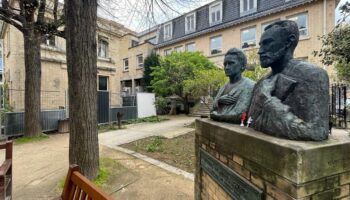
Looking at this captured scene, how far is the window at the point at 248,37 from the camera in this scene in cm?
1712

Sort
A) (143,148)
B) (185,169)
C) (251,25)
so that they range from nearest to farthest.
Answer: (185,169), (143,148), (251,25)

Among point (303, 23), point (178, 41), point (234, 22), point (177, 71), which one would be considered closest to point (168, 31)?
point (178, 41)

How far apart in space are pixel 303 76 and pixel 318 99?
0.20 metres

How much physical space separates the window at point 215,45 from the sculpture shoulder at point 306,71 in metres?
18.2

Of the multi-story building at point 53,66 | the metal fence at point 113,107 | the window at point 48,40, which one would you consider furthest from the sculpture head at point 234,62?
the metal fence at point 113,107

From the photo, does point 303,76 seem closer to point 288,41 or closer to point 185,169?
point 288,41

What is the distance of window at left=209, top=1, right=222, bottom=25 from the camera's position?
1966 cm

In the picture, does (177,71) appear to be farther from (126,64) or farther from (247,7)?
(126,64)

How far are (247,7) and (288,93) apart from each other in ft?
58.8

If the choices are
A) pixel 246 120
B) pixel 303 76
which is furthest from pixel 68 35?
pixel 303 76

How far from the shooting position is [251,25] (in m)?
17.1

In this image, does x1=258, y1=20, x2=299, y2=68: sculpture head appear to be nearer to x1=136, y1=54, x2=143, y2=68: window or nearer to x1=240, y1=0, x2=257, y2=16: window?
x1=240, y1=0, x2=257, y2=16: window

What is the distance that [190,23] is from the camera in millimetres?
22266

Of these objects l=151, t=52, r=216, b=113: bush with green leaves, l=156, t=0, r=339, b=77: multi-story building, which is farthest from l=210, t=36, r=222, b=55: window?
l=151, t=52, r=216, b=113: bush with green leaves
